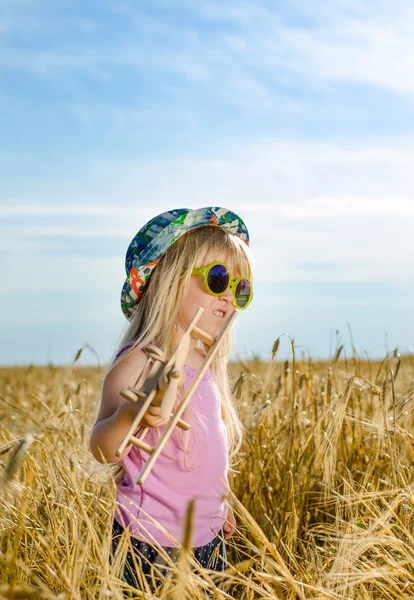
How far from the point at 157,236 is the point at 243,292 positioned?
36 centimetres

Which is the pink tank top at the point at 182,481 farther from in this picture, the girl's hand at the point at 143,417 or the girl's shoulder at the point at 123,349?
the girl's hand at the point at 143,417

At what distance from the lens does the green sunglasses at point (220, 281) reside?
2266 millimetres

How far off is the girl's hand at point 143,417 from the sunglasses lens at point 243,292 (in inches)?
24.8

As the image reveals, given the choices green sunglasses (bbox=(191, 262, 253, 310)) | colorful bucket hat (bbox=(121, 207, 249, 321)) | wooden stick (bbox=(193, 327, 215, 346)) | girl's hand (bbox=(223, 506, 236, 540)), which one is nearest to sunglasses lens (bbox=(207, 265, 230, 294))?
green sunglasses (bbox=(191, 262, 253, 310))

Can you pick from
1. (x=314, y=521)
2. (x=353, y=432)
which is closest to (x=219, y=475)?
(x=314, y=521)

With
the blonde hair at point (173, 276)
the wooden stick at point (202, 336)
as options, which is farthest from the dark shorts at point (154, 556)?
the wooden stick at point (202, 336)

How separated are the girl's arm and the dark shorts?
0.33 meters

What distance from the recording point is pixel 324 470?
2953mm

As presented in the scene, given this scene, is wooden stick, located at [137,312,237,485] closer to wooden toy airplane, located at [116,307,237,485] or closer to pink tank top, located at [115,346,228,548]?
wooden toy airplane, located at [116,307,237,485]

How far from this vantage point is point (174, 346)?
7.79 feet

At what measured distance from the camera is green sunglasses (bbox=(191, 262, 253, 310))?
7.43 ft

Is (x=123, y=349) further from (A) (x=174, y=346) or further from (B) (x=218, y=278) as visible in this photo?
(B) (x=218, y=278)

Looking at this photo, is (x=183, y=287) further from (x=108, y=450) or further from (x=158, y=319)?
(x=108, y=450)

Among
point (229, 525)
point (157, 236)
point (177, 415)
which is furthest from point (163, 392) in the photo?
point (229, 525)
